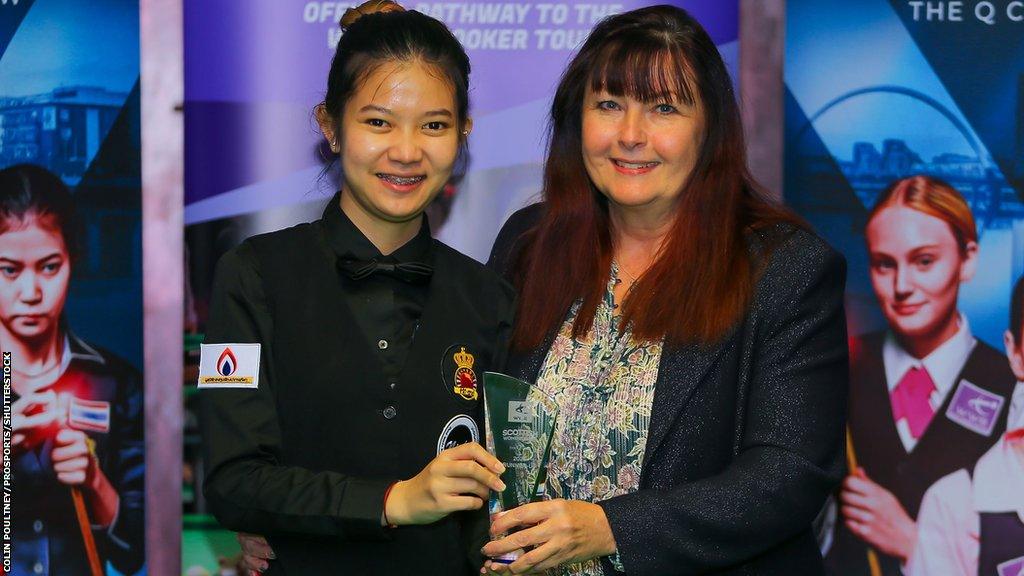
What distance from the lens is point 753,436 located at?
2158 millimetres

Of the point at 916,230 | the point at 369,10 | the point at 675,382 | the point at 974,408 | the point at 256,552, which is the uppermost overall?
the point at 369,10

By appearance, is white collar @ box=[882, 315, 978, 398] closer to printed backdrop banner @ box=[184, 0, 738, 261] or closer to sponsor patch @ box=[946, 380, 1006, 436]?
sponsor patch @ box=[946, 380, 1006, 436]

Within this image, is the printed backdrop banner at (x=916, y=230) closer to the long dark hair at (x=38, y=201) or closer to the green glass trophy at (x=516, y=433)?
the green glass trophy at (x=516, y=433)

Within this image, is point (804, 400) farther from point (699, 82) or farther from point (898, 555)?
point (898, 555)

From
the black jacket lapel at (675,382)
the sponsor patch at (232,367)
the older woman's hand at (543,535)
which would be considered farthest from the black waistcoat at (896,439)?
the sponsor patch at (232,367)

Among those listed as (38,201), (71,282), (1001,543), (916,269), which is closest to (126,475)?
(71,282)

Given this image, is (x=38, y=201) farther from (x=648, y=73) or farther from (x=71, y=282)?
(x=648, y=73)

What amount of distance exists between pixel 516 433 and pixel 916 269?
5.95 feet

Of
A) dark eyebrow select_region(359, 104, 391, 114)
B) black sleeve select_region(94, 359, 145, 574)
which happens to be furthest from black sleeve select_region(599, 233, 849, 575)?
black sleeve select_region(94, 359, 145, 574)

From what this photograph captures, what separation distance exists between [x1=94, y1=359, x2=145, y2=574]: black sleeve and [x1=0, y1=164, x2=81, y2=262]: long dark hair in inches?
16.2

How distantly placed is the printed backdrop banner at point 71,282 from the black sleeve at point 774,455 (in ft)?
6.35

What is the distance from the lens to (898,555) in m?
3.34

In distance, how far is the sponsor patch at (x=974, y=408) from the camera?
3.31 meters

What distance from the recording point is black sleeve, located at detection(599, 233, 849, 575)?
2086 millimetres
